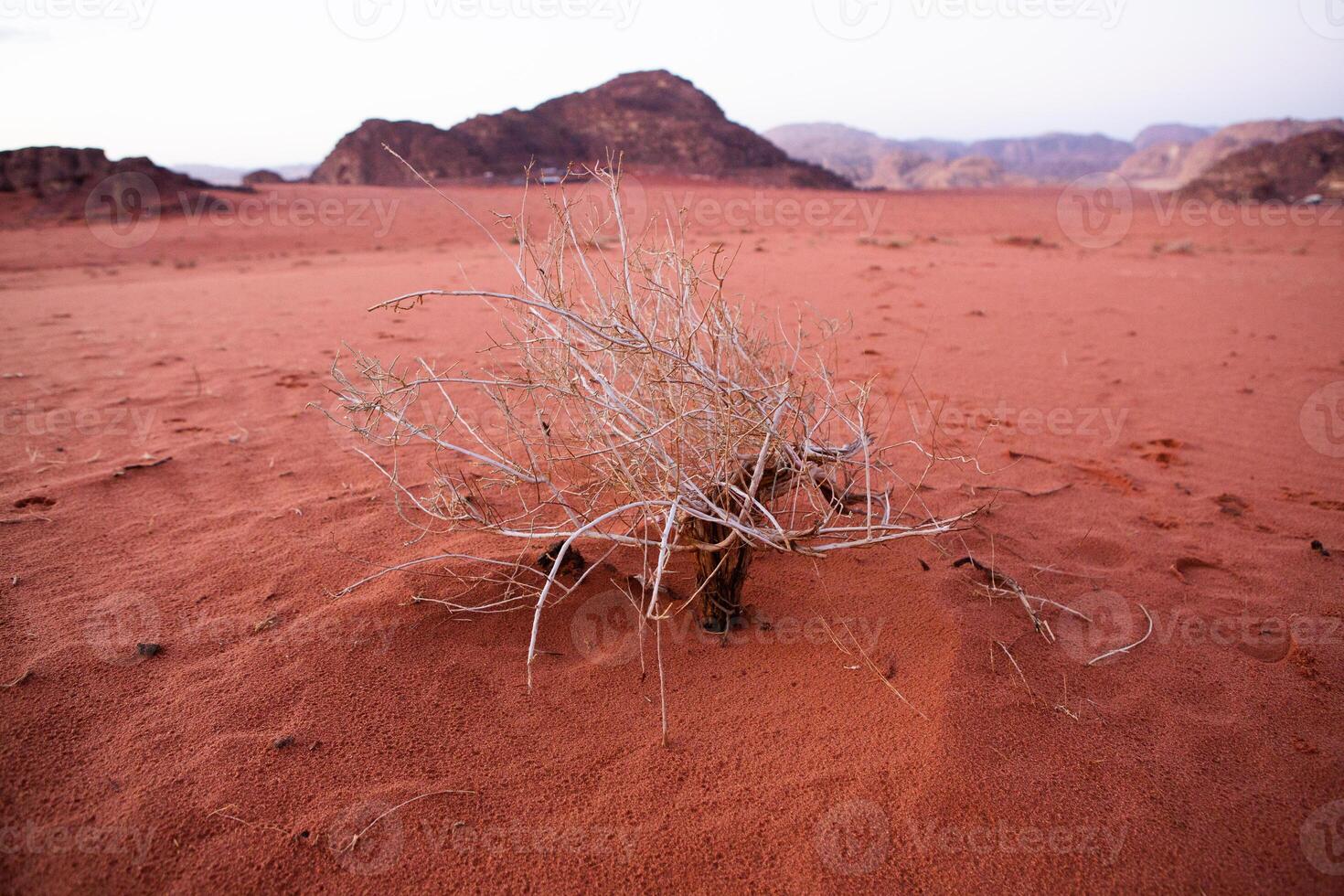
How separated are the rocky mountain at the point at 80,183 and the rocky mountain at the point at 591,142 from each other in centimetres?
1068

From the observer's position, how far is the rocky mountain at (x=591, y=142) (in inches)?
1219

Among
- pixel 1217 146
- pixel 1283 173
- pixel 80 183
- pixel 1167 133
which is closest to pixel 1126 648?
pixel 80 183

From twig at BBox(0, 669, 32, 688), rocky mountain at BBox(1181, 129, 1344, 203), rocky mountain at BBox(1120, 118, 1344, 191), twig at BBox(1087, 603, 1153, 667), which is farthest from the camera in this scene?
rocky mountain at BBox(1120, 118, 1344, 191)

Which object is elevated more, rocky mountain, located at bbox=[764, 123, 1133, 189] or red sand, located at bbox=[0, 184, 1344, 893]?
rocky mountain, located at bbox=[764, 123, 1133, 189]

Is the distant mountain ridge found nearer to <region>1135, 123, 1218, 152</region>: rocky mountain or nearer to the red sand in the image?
<region>1135, 123, 1218, 152</region>: rocky mountain

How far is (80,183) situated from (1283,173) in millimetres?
35349

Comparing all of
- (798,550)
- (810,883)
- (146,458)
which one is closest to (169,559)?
(146,458)

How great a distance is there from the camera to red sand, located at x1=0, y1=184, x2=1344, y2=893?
4.58 feet

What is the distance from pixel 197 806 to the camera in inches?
55.6

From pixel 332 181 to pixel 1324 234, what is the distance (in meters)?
33.7

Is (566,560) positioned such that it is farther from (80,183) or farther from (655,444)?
(80,183)

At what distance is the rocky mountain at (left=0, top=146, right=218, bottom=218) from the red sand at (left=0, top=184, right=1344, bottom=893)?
62.9 feet

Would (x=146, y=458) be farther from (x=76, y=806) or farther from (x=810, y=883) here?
(x=810, y=883)

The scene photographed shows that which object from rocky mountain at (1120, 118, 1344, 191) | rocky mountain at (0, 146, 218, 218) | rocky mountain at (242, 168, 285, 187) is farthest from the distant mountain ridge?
rocky mountain at (0, 146, 218, 218)
